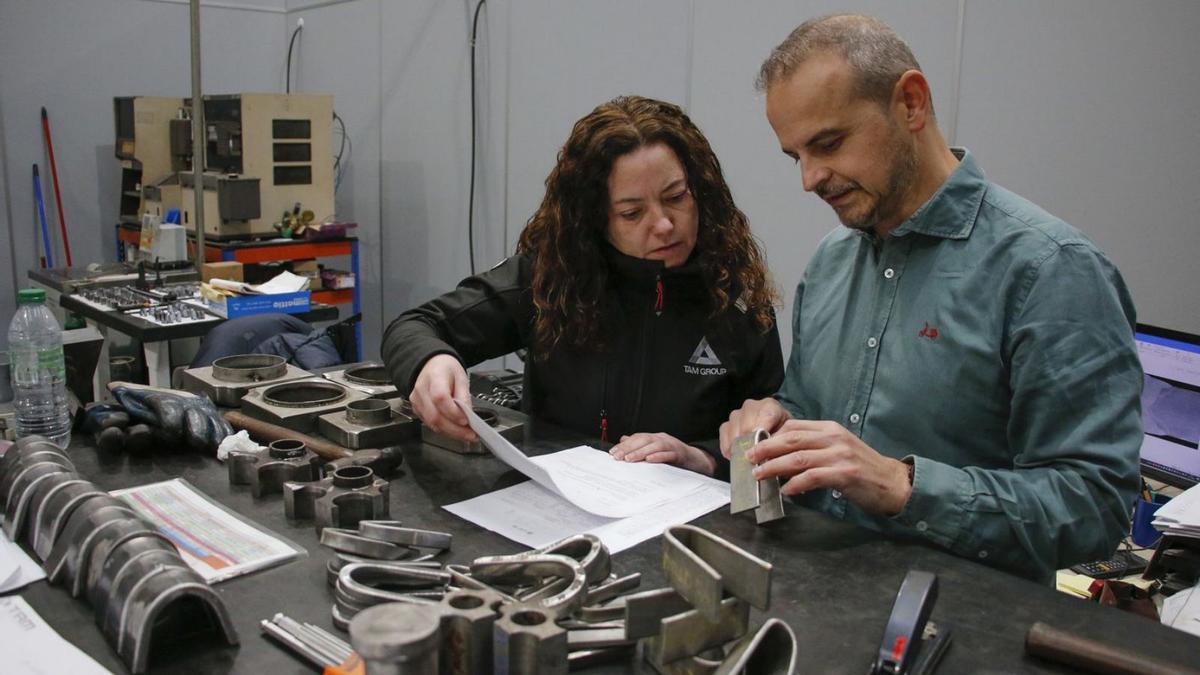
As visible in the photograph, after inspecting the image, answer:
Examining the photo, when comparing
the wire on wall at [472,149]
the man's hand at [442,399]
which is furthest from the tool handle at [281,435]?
the wire on wall at [472,149]

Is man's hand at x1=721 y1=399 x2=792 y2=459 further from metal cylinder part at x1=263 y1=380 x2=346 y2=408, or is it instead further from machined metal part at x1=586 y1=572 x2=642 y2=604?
metal cylinder part at x1=263 y1=380 x2=346 y2=408

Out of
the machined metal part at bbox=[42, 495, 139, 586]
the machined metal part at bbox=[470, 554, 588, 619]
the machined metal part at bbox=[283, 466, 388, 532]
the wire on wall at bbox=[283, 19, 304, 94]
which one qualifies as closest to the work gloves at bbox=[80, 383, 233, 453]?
the machined metal part at bbox=[283, 466, 388, 532]

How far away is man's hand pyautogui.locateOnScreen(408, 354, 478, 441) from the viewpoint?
1.41m

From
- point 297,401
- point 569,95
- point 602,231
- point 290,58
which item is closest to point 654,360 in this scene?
point 602,231

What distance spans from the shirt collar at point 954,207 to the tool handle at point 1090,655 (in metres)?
0.59

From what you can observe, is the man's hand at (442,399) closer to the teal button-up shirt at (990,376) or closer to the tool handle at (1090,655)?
the teal button-up shirt at (990,376)

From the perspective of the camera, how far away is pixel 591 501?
123 cm

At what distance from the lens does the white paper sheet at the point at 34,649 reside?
32.6 inches

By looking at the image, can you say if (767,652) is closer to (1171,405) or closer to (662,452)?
(662,452)

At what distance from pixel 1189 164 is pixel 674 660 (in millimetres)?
2111

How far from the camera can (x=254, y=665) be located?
847 mm

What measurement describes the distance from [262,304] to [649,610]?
2.80 m

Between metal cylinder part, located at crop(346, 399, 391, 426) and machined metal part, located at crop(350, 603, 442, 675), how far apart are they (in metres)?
0.78

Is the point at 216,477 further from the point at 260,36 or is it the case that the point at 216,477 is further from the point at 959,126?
the point at 260,36
